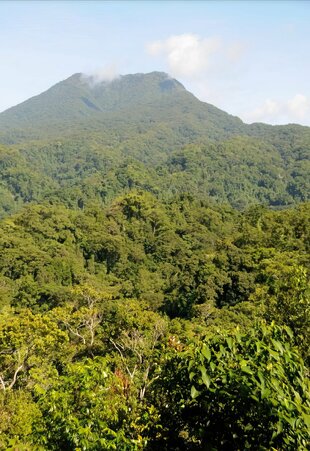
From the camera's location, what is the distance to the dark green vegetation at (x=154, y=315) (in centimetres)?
376

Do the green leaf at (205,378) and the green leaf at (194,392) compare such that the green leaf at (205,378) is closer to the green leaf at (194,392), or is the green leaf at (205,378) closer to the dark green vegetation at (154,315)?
the dark green vegetation at (154,315)

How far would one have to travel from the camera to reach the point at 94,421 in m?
4.67

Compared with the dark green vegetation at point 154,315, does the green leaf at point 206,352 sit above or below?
above

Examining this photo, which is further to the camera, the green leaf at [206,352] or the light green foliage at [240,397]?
the green leaf at [206,352]

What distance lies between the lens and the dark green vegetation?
3758 millimetres

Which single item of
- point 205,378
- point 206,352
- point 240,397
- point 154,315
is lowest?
point 154,315

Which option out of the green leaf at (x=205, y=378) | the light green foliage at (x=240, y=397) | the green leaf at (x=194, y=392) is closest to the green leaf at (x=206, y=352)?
the light green foliage at (x=240, y=397)

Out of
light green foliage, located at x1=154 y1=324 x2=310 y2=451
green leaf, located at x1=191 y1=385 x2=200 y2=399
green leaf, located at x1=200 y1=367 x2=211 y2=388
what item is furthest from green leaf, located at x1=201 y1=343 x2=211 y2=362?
green leaf, located at x1=191 y1=385 x2=200 y2=399

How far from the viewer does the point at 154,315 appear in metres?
24.5

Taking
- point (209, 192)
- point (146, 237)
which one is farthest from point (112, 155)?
point (146, 237)

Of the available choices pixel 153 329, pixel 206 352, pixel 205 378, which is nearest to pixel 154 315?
pixel 153 329

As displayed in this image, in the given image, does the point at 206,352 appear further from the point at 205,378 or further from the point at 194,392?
the point at 194,392

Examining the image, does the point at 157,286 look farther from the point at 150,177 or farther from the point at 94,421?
the point at 150,177

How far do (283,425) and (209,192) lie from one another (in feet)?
421
